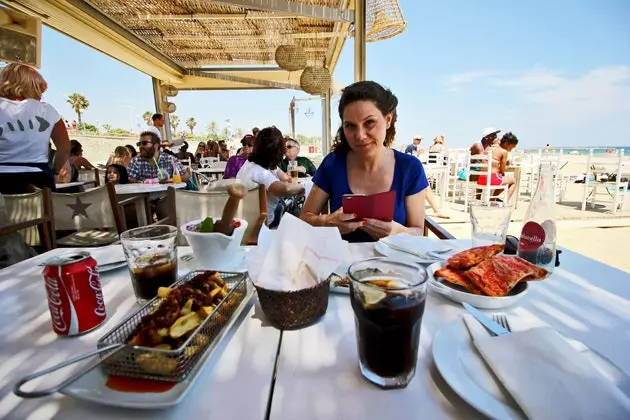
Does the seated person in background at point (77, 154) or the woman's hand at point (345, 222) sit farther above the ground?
the seated person in background at point (77, 154)

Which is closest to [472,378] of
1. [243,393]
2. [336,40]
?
[243,393]

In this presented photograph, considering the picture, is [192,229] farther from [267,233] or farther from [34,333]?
[34,333]

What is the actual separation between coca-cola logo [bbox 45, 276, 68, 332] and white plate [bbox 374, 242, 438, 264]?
0.85 m

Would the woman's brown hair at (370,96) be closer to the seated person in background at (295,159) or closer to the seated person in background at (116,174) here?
the seated person in background at (295,159)

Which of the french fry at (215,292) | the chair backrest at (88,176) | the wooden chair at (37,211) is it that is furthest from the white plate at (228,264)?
the chair backrest at (88,176)

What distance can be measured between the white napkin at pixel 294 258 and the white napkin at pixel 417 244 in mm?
457

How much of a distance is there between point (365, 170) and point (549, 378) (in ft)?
4.60

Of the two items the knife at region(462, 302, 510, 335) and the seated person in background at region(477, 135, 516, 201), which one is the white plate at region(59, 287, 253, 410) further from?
the seated person in background at region(477, 135, 516, 201)

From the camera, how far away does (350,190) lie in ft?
5.65

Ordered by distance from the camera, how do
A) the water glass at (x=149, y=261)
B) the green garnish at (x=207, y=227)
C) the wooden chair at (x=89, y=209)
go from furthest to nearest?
the wooden chair at (x=89, y=209)
the green garnish at (x=207, y=227)
the water glass at (x=149, y=261)

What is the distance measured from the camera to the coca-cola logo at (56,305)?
60 centimetres

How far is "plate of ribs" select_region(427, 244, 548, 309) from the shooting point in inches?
27.3

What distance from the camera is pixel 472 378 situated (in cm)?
47

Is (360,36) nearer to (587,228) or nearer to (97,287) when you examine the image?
(97,287)
